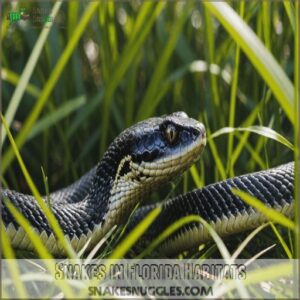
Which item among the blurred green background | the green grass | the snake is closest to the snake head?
the snake

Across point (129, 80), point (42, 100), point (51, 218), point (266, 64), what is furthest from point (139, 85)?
point (266, 64)

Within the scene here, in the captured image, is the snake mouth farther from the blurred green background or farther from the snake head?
the blurred green background

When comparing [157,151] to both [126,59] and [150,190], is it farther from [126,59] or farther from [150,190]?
[126,59]

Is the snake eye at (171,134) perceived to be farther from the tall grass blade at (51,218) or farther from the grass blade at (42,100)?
the tall grass blade at (51,218)

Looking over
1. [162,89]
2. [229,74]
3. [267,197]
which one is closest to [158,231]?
[267,197]

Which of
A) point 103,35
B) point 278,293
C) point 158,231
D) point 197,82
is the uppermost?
point 103,35

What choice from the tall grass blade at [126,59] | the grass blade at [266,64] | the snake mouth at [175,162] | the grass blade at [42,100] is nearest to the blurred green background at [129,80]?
the tall grass blade at [126,59]

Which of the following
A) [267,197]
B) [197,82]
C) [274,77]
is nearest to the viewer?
[274,77]

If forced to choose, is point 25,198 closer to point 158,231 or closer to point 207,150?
point 158,231
